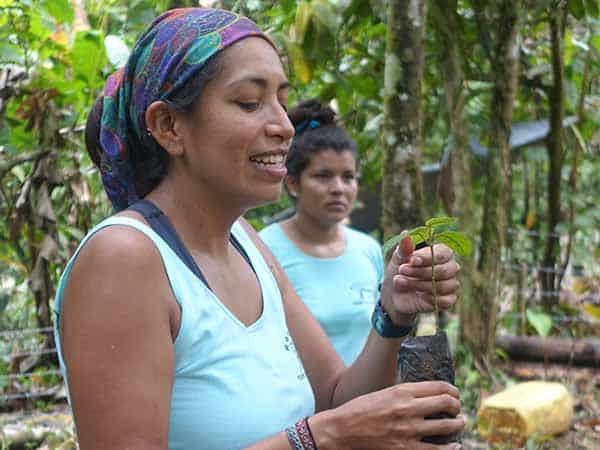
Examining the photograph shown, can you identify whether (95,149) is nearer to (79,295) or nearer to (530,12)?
(79,295)

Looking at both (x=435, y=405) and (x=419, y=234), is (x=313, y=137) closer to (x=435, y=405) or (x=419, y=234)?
(x=419, y=234)

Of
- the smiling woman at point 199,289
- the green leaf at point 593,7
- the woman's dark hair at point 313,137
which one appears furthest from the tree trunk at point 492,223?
the smiling woman at point 199,289

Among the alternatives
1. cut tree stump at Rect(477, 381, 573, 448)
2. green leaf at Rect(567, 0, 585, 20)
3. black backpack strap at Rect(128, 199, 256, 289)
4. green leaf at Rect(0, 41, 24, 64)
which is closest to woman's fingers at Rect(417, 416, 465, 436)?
black backpack strap at Rect(128, 199, 256, 289)

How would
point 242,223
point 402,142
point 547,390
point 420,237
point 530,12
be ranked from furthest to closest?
point 530,12 → point 547,390 → point 402,142 → point 242,223 → point 420,237

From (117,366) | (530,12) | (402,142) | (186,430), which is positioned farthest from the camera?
(530,12)

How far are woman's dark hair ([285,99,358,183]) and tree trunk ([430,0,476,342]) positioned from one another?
44.2 inches

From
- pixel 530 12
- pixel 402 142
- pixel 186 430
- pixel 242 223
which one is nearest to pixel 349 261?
pixel 402 142

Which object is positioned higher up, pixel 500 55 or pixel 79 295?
pixel 500 55

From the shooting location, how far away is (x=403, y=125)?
3111 mm

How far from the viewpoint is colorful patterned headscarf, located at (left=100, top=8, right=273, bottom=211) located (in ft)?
5.12

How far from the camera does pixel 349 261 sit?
3652 millimetres

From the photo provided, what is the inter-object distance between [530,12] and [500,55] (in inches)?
21.0

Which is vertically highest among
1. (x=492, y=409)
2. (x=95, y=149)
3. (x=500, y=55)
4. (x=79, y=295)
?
(x=500, y=55)

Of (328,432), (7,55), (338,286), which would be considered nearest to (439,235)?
(328,432)
